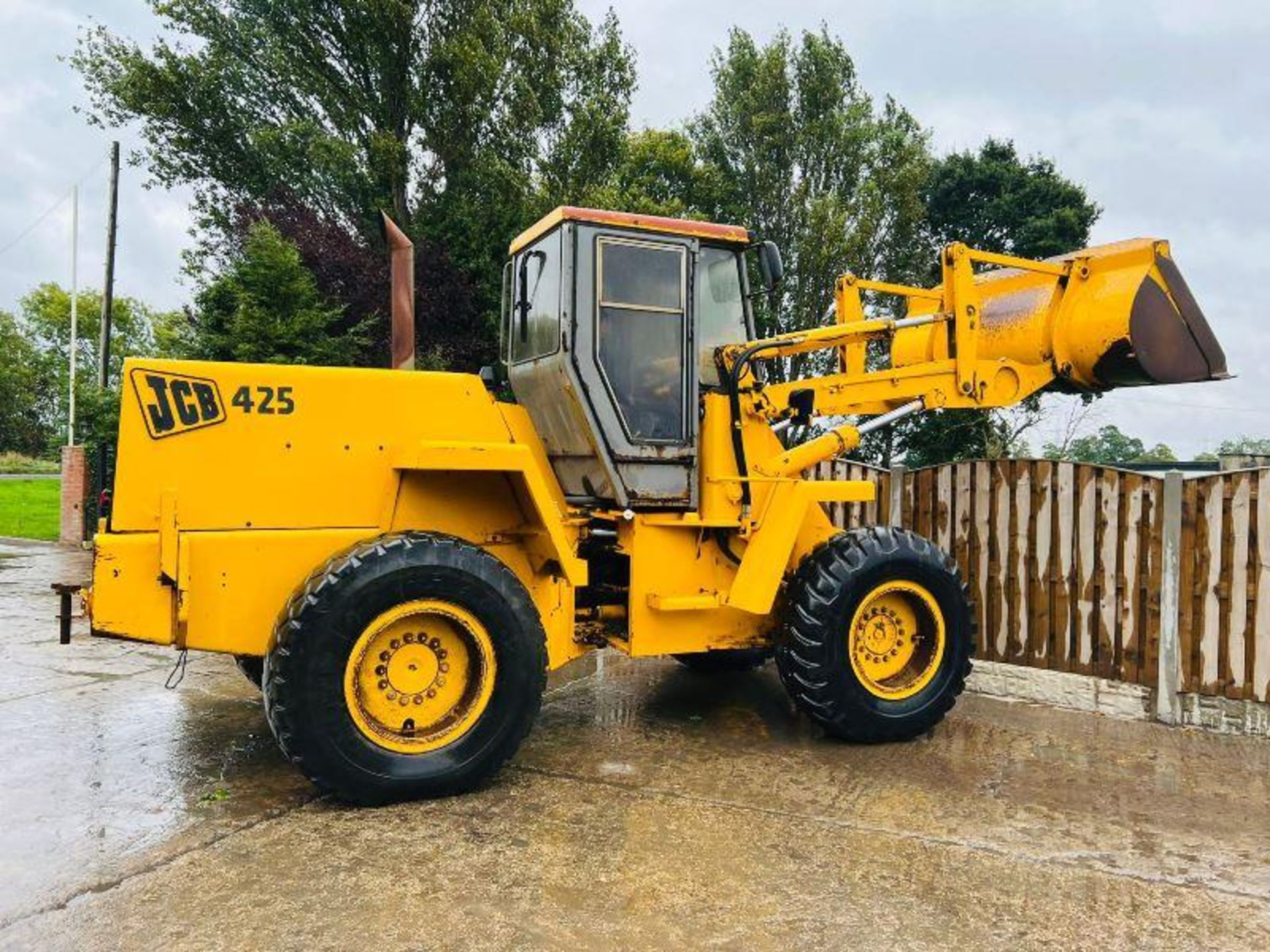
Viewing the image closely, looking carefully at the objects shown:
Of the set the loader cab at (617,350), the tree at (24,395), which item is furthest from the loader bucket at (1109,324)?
the tree at (24,395)

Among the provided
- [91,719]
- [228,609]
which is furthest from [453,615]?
[91,719]

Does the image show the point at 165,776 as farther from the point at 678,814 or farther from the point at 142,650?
the point at 142,650

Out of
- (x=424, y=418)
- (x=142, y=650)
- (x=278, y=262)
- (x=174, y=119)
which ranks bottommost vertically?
(x=142, y=650)

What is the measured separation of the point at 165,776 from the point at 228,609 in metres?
0.92

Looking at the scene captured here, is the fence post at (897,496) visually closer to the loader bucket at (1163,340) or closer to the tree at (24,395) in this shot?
the loader bucket at (1163,340)

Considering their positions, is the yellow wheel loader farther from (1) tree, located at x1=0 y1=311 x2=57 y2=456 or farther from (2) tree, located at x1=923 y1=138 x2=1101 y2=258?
(1) tree, located at x1=0 y1=311 x2=57 y2=456

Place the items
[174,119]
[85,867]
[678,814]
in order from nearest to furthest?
1. [85,867]
2. [678,814]
3. [174,119]

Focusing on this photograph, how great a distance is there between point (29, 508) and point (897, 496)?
22.3m

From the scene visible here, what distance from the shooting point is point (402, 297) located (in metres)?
4.96

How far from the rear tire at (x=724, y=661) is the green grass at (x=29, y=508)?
1574 centimetres

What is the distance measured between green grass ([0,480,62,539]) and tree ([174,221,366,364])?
7408 millimetres

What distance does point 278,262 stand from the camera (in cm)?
1301

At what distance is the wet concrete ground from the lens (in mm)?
3014

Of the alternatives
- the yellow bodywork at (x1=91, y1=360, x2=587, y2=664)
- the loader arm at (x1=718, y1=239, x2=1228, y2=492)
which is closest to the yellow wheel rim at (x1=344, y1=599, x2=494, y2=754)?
the yellow bodywork at (x1=91, y1=360, x2=587, y2=664)
